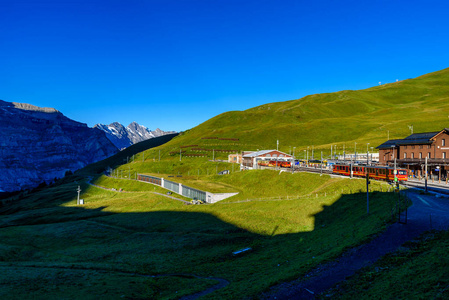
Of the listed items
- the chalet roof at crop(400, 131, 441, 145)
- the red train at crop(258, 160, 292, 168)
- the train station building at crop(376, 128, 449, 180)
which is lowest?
the red train at crop(258, 160, 292, 168)

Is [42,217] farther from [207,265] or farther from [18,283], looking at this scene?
[207,265]

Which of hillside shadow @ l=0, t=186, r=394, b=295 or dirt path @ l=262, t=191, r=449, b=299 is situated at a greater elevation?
dirt path @ l=262, t=191, r=449, b=299

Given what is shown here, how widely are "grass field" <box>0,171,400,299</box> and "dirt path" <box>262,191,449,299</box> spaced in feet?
4.11

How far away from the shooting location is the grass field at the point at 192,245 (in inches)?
1079

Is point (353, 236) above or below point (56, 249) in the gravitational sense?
above

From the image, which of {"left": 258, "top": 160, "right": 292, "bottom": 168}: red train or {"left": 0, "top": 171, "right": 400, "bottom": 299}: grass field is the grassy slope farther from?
{"left": 258, "top": 160, "right": 292, "bottom": 168}: red train

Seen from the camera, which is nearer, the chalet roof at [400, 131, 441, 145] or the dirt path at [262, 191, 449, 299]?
the dirt path at [262, 191, 449, 299]

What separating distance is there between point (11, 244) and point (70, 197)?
82.0 m

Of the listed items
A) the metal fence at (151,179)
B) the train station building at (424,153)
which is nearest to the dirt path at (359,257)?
the train station building at (424,153)

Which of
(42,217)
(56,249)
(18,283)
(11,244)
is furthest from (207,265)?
(42,217)

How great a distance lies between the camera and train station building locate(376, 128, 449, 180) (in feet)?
264

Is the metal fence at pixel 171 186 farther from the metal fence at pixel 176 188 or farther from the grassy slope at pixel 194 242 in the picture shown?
the grassy slope at pixel 194 242

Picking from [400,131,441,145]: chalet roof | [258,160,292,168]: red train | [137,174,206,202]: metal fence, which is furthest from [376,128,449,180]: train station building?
[137,174,206,202]: metal fence

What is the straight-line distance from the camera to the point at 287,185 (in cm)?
7975
